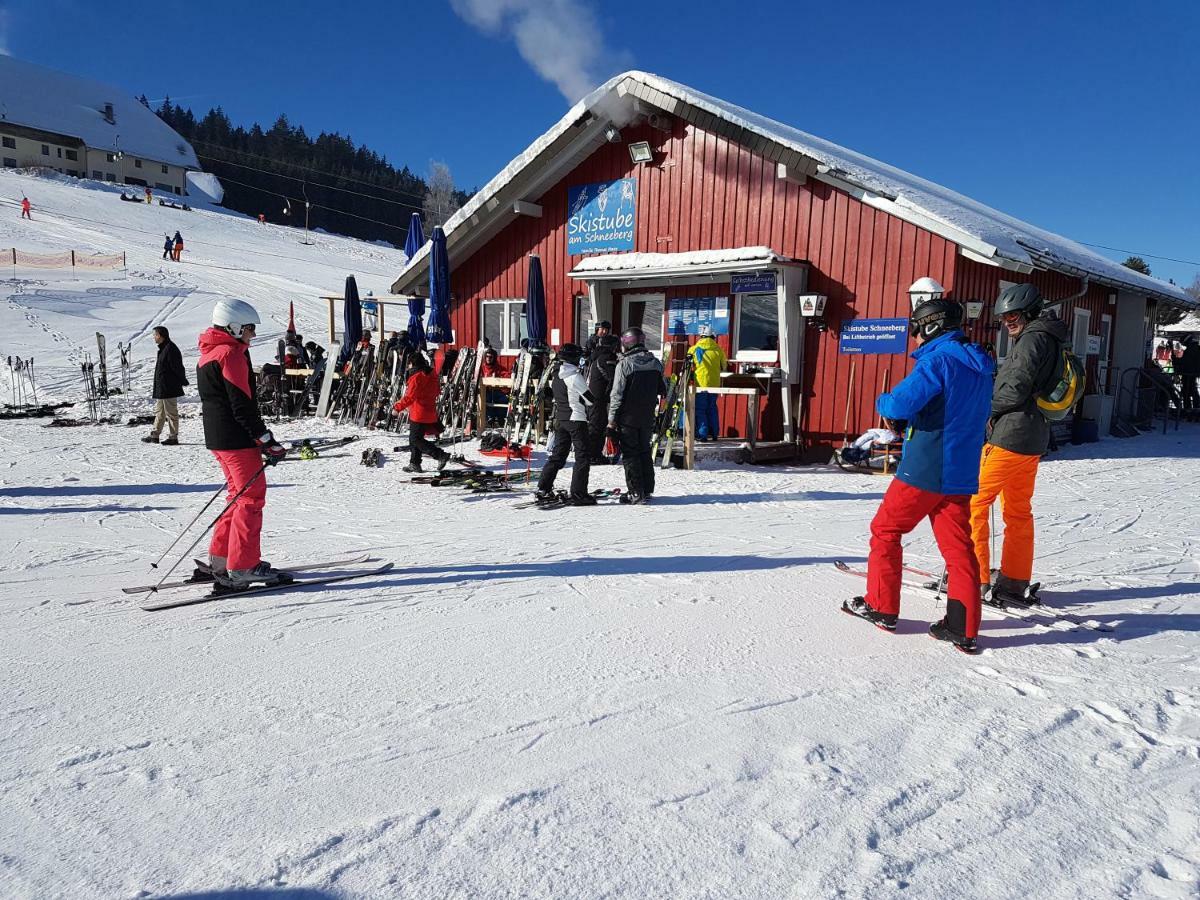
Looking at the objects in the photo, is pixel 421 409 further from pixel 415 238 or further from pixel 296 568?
pixel 415 238

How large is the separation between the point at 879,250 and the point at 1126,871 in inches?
378

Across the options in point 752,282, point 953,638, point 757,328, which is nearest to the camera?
point 953,638

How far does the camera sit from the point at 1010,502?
14.2ft

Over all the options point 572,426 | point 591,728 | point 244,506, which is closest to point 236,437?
point 244,506

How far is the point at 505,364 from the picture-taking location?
582 inches

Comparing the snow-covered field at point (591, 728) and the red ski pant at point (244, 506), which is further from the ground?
the red ski pant at point (244, 506)

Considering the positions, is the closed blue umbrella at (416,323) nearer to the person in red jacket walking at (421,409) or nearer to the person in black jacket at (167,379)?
the person in black jacket at (167,379)

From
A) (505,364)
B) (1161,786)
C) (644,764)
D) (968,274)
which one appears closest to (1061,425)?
(968,274)

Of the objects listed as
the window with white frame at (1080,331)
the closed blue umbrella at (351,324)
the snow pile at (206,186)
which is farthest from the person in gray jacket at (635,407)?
the snow pile at (206,186)

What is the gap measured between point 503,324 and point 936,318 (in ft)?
39.0

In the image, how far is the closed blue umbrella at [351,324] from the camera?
15250mm

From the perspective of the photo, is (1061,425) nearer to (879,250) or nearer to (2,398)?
(879,250)

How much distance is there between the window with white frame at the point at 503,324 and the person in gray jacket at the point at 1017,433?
434 inches

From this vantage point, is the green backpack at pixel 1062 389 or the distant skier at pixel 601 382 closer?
the green backpack at pixel 1062 389
